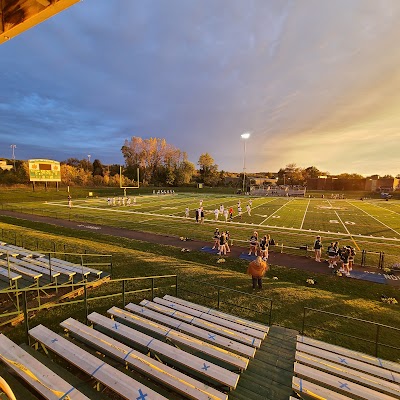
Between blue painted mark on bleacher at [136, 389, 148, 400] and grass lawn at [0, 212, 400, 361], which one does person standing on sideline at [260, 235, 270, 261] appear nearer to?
grass lawn at [0, 212, 400, 361]

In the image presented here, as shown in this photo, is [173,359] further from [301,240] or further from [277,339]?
[301,240]

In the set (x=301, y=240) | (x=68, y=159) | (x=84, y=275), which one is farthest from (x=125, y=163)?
(x=84, y=275)

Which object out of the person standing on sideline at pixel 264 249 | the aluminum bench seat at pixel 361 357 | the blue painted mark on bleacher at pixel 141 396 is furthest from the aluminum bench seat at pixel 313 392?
the person standing on sideline at pixel 264 249

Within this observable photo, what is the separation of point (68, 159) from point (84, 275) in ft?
313

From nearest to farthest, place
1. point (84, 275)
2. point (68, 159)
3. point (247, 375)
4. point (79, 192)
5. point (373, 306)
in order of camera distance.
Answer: point (247, 375) < point (84, 275) < point (373, 306) < point (79, 192) < point (68, 159)

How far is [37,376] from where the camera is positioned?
10.2 ft

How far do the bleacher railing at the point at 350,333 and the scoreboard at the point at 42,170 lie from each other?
136 feet

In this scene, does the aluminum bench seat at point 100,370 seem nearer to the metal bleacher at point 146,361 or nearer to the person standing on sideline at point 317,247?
the metal bleacher at point 146,361

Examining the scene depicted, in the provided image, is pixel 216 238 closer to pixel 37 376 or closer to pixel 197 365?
pixel 197 365

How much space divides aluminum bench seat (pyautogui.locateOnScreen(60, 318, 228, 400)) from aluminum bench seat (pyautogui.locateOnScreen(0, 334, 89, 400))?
0.82 metres

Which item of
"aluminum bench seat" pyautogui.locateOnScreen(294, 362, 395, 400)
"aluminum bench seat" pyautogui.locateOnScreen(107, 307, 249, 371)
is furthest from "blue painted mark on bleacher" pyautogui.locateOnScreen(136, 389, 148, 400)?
"aluminum bench seat" pyautogui.locateOnScreen(294, 362, 395, 400)

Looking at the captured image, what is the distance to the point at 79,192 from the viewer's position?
5394 centimetres

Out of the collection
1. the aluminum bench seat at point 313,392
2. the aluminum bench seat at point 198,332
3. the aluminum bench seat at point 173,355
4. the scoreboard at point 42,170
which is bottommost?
the aluminum bench seat at point 198,332

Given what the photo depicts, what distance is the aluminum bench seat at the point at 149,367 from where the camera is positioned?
317cm
